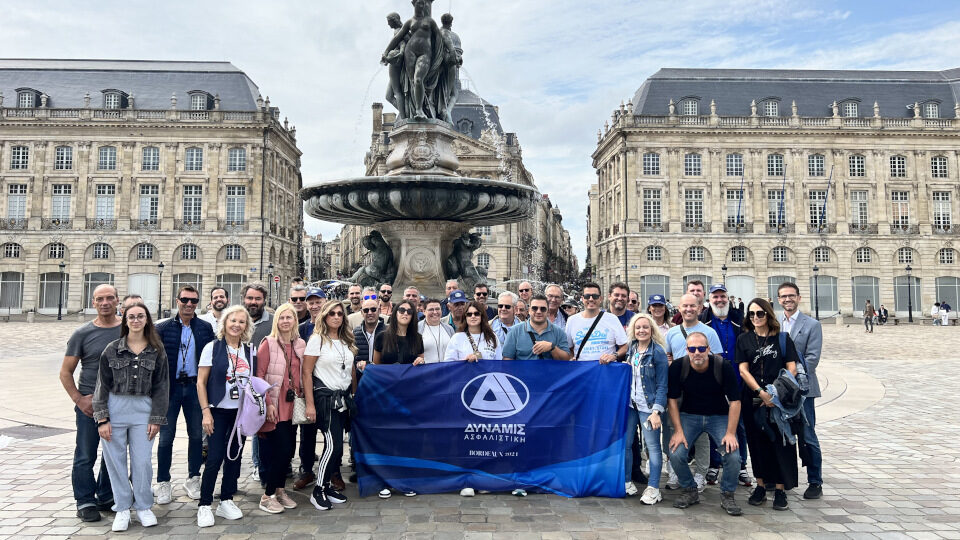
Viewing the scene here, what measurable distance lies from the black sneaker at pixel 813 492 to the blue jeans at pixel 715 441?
2.54ft

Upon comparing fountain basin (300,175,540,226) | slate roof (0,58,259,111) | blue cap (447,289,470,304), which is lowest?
blue cap (447,289,470,304)

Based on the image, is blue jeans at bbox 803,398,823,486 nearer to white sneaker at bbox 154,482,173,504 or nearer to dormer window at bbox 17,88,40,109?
white sneaker at bbox 154,482,173,504

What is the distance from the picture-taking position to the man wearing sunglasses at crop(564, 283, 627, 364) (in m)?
5.44

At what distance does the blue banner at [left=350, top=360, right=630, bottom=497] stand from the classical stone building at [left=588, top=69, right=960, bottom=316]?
45526mm

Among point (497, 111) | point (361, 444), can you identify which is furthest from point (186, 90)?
point (361, 444)

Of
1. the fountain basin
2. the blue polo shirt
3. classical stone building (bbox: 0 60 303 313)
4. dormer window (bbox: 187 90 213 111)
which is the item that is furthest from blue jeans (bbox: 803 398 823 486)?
dormer window (bbox: 187 90 213 111)

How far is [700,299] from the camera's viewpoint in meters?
5.66

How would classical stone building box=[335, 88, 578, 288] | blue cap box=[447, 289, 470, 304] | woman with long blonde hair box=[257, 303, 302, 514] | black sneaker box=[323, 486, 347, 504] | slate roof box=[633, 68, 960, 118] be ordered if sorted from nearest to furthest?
woman with long blonde hair box=[257, 303, 302, 514]
black sneaker box=[323, 486, 347, 504]
blue cap box=[447, 289, 470, 304]
slate roof box=[633, 68, 960, 118]
classical stone building box=[335, 88, 578, 288]

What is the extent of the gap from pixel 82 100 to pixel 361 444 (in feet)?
185

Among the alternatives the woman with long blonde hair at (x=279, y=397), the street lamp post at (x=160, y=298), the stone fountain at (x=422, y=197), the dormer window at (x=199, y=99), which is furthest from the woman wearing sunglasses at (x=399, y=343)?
the dormer window at (x=199, y=99)

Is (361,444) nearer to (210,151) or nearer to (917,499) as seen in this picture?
(917,499)

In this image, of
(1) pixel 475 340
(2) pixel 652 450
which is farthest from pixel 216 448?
(2) pixel 652 450

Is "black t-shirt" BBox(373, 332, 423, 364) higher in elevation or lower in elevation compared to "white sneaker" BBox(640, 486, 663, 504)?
higher

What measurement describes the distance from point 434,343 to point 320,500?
1.64m
